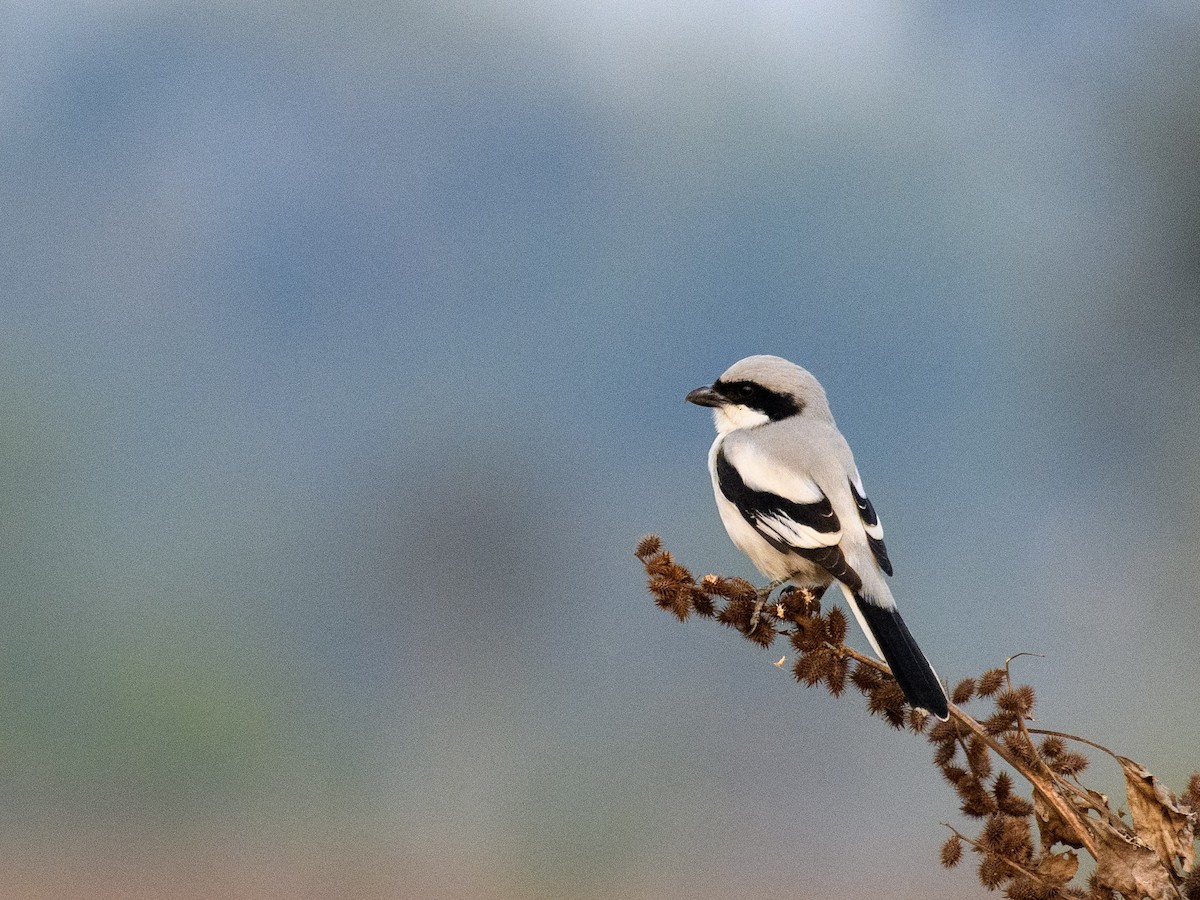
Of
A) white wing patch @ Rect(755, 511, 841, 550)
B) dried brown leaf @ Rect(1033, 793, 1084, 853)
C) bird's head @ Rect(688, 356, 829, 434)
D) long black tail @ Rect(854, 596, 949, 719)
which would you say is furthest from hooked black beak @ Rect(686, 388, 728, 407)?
dried brown leaf @ Rect(1033, 793, 1084, 853)

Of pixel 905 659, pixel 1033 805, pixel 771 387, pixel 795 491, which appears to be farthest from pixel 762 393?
pixel 1033 805

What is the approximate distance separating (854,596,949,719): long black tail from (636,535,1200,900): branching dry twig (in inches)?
0.6

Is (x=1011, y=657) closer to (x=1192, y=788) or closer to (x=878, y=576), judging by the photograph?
(x=1192, y=788)

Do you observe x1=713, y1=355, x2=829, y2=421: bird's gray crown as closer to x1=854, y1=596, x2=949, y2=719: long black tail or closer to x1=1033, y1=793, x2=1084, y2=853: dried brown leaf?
x1=854, y1=596, x2=949, y2=719: long black tail

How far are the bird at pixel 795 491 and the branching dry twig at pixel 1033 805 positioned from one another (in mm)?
179

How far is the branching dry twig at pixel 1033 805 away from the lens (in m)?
1.13

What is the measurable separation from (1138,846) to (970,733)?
20cm

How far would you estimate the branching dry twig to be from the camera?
1132 millimetres

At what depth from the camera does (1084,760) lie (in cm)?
125

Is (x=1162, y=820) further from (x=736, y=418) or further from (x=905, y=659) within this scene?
(x=736, y=418)

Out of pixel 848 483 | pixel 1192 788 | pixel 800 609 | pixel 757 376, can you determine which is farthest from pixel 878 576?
pixel 1192 788

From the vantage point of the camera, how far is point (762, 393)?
1975 millimetres

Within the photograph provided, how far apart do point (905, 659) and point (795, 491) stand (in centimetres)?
41

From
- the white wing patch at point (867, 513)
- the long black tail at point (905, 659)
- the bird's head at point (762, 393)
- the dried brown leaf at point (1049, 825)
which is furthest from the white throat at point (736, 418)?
the dried brown leaf at point (1049, 825)
